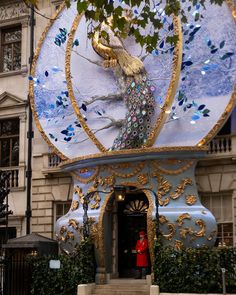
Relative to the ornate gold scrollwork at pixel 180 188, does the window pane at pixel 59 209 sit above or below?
below

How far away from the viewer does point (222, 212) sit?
2241 cm

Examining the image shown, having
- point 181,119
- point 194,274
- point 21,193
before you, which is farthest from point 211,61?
point 21,193

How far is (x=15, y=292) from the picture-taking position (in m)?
22.1

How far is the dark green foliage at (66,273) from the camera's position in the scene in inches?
838

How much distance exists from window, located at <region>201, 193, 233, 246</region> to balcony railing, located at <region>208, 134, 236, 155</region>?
1544 mm

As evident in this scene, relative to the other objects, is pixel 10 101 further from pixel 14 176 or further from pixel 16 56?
pixel 14 176

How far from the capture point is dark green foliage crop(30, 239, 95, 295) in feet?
69.8

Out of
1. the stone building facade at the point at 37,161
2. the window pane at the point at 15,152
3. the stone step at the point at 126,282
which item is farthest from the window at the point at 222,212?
the window pane at the point at 15,152

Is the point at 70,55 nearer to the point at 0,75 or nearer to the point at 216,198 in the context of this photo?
the point at 0,75

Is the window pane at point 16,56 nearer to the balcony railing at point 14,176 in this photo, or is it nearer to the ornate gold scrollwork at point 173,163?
the balcony railing at point 14,176

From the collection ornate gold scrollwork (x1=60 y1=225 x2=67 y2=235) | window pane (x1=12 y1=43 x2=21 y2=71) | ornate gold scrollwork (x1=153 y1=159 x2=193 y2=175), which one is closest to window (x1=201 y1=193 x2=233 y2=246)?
ornate gold scrollwork (x1=153 y1=159 x2=193 y2=175)

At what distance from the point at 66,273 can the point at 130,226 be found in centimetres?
342

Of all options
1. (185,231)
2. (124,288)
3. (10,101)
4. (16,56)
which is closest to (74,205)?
(124,288)

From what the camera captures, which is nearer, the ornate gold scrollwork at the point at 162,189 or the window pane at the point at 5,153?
the ornate gold scrollwork at the point at 162,189
